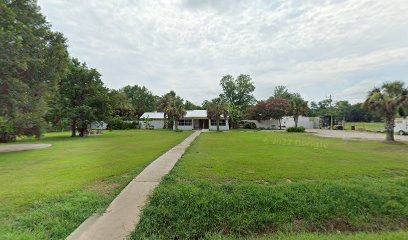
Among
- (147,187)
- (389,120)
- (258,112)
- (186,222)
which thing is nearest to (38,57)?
(147,187)

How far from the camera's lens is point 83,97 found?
102 ft

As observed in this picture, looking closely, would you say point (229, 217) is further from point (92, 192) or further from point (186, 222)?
point (92, 192)

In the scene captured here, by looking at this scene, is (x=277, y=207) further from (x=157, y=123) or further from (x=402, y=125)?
(x=157, y=123)

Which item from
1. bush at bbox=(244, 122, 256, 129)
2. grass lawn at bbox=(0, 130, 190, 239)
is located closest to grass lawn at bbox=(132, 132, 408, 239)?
grass lawn at bbox=(0, 130, 190, 239)

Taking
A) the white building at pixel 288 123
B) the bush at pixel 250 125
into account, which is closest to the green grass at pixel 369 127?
the white building at pixel 288 123

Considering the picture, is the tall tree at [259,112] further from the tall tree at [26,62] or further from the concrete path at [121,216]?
the concrete path at [121,216]

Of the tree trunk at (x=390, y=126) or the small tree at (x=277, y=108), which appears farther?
the small tree at (x=277, y=108)

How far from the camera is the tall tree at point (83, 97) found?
95.3 ft

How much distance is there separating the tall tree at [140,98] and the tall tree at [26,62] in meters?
43.4

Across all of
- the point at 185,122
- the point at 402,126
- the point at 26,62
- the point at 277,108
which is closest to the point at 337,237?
the point at 26,62

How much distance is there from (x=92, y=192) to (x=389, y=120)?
22.8 meters

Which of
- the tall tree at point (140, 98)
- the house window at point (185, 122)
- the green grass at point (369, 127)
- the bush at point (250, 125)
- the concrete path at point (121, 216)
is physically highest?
the tall tree at point (140, 98)

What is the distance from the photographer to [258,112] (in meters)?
48.7

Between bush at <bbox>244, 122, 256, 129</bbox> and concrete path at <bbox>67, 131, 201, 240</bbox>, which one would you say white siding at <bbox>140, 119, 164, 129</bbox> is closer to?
bush at <bbox>244, 122, 256, 129</bbox>
